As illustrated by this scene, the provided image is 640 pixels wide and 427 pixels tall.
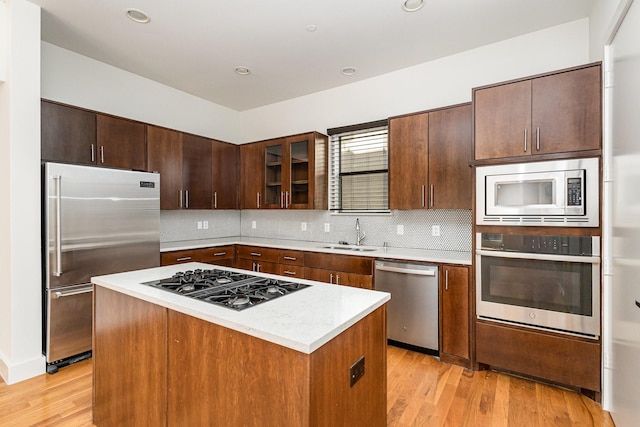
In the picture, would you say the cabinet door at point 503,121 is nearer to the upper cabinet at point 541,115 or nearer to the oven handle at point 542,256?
the upper cabinet at point 541,115

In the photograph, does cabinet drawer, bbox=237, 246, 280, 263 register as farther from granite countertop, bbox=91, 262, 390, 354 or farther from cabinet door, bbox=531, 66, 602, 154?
cabinet door, bbox=531, 66, 602, 154

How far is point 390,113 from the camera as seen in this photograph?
3.73 metres

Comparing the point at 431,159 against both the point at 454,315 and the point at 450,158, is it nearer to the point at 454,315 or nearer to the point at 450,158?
the point at 450,158

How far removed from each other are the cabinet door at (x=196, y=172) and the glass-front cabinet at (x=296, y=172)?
0.75 meters

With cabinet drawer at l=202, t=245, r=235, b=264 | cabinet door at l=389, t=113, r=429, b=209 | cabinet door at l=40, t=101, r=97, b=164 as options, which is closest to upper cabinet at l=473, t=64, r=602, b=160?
cabinet door at l=389, t=113, r=429, b=209

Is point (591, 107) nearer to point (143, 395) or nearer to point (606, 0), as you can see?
point (606, 0)

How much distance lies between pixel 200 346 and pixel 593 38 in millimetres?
3485

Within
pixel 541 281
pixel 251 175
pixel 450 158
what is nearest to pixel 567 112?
pixel 450 158

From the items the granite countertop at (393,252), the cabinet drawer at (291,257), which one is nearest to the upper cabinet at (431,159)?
the granite countertop at (393,252)

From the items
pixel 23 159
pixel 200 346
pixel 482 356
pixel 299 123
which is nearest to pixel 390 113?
pixel 299 123

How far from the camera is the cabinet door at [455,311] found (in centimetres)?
268

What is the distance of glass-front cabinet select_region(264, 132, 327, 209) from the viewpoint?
13.0 ft

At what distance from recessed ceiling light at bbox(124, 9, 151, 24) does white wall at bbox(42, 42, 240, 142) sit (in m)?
1.14

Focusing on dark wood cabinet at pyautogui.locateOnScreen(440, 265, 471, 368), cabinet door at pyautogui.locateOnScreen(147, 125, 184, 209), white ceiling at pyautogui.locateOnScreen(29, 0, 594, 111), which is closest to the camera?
white ceiling at pyautogui.locateOnScreen(29, 0, 594, 111)
